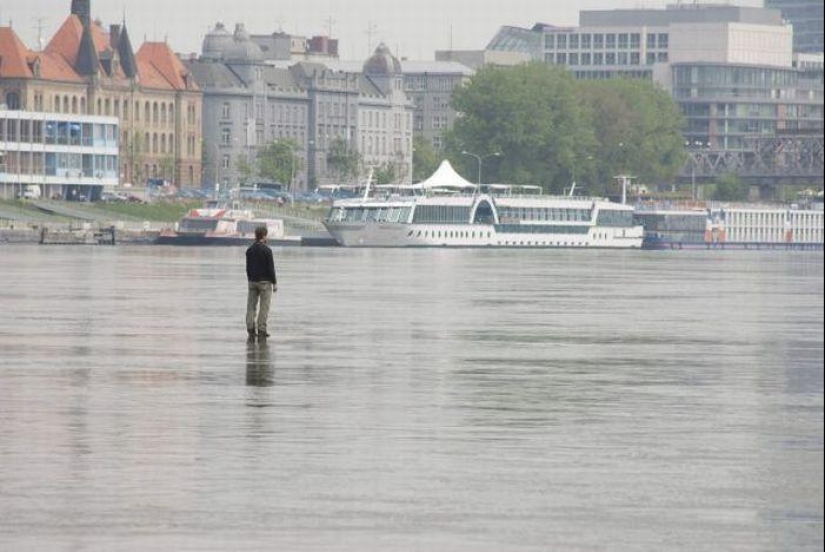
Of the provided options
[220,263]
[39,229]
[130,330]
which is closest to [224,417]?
[130,330]

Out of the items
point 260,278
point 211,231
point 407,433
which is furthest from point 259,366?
point 211,231

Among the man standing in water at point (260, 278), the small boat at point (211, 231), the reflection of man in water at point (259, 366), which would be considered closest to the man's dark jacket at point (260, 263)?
the man standing in water at point (260, 278)

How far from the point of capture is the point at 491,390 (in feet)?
103

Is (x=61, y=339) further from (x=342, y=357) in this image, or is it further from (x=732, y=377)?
(x=732, y=377)

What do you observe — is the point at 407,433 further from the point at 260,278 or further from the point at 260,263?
the point at 260,278

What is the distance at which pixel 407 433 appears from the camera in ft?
83.4

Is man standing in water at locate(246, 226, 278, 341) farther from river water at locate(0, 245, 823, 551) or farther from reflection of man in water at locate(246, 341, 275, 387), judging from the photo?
reflection of man in water at locate(246, 341, 275, 387)

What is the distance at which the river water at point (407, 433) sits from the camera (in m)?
18.4

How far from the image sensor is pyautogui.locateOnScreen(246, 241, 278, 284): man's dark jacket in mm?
40125

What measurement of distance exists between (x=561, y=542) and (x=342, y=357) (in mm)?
20612

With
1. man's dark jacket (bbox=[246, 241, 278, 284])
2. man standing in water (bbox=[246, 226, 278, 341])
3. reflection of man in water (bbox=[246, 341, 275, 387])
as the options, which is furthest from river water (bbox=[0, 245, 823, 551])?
man's dark jacket (bbox=[246, 241, 278, 284])

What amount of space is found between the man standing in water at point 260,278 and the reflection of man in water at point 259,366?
79 centimetres

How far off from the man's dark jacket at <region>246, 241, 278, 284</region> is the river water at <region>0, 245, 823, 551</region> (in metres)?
1.36

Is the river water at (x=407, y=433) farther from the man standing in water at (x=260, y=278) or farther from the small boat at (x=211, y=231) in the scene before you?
the small boat at (x=211, y=231)
